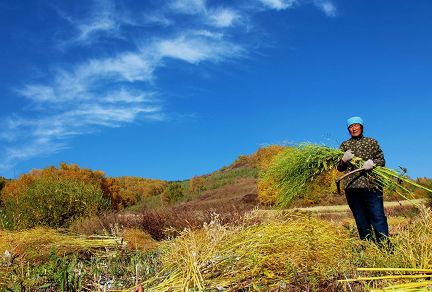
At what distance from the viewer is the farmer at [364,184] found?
668 cm

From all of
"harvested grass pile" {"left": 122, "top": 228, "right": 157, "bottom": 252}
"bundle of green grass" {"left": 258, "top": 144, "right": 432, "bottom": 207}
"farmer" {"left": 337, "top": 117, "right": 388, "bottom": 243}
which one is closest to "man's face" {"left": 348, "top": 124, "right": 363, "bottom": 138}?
"farmer" {"left": 337, "top": 117, "right": 388, "bottom": 243}

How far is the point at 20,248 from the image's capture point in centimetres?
683

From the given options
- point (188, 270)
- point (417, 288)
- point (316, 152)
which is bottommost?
point (417, 288)

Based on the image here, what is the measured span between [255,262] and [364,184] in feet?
10.7

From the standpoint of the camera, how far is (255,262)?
3.99 metres

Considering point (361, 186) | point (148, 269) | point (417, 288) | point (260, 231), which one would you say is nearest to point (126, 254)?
point (148, 269)

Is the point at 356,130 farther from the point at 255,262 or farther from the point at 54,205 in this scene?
the point at 54,205

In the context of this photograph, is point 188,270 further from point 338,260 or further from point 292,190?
point 292,190

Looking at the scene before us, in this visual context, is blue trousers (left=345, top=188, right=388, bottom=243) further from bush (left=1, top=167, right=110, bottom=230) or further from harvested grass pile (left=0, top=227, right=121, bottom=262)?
bush (left=1, top=167, right=110, bottom=230)

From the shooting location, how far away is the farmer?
263 inches

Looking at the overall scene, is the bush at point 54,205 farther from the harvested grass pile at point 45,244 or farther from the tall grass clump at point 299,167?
the tall grass clump at point 299,167

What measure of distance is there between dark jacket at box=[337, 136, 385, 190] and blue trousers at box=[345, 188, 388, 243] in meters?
0.12

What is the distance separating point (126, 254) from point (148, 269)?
1.97 m

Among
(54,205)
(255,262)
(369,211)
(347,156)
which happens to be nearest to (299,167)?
(347,156)
